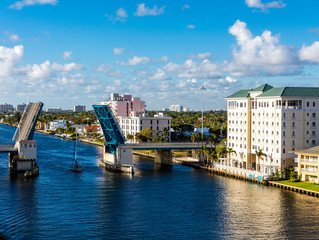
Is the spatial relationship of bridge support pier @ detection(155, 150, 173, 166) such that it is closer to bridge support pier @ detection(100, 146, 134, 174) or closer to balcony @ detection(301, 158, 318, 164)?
bridge support pier @ detection(100, 146, 134, 174)

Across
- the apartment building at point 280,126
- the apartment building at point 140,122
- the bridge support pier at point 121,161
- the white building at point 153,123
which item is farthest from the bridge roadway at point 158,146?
the white building at point 153,123

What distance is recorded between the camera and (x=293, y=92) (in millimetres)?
62188

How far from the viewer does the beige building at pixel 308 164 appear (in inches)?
2168

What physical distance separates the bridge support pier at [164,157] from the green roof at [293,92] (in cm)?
2300

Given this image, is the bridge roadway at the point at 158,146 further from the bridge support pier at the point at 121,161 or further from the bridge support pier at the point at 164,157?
the bridge support pier at the point at 164,157

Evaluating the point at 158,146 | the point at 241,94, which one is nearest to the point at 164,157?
the point at 158,146

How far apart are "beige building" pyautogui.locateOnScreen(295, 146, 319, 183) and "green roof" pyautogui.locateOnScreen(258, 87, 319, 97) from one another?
8.32 m

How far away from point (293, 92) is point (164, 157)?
94.1 feet

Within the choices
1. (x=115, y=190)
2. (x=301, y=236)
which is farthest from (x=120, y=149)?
(x=301, y=236)

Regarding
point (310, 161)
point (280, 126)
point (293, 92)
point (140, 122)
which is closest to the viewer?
point (310, 161)

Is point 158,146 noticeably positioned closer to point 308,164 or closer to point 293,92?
point 293,92

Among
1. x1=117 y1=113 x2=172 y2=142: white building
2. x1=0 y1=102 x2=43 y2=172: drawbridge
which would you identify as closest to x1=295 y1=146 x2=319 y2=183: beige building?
x1=0 y1=102 x2=43 y2=172: drawbridge

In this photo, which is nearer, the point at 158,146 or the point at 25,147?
the point at 25,147

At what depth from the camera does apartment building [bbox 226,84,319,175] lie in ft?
202
